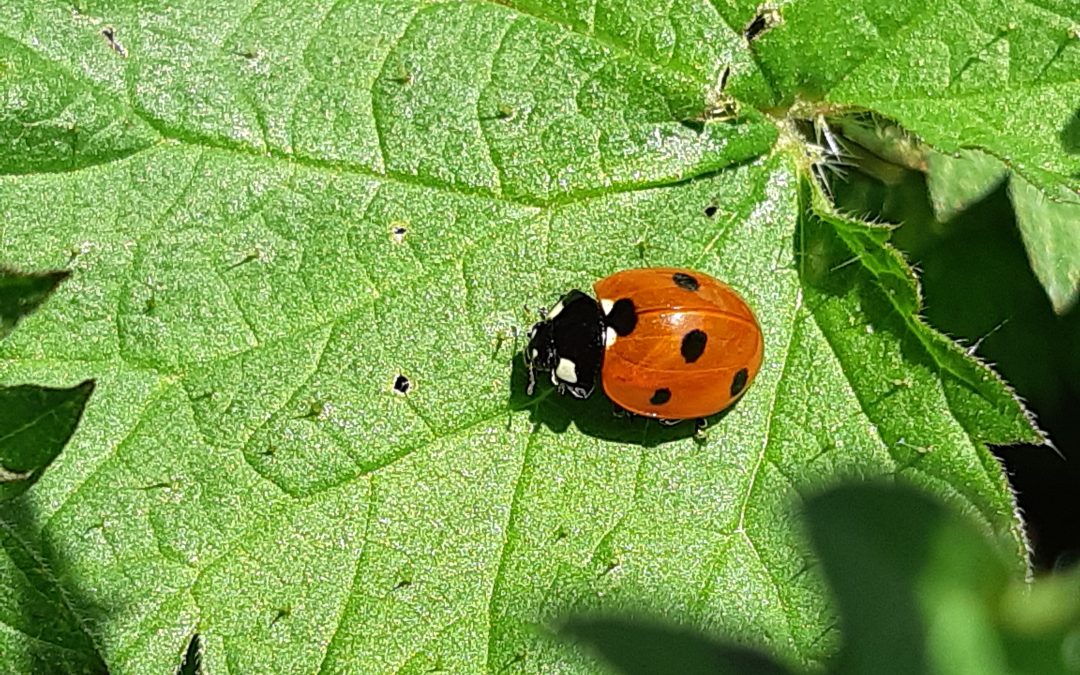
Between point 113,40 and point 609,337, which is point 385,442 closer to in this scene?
point 609,337

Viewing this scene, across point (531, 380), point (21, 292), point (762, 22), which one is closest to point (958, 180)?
point (762, 22)

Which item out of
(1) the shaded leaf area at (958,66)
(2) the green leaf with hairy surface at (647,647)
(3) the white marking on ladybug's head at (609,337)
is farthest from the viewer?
(3) the white marking on ladybug's head at (609,337)

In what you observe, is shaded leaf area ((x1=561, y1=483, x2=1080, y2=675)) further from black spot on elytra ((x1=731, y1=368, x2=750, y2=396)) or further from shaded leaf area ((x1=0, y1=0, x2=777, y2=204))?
shaded leaf area ((x1=0, y1=0, x2=777, y2=204))

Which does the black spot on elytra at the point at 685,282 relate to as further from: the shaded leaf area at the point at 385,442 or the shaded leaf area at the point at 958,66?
the shaded leaf area at the point at 958,66

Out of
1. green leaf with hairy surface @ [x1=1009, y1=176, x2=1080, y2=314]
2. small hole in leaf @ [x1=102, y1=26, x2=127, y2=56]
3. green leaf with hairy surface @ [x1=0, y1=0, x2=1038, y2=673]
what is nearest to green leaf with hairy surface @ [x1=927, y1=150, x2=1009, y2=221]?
green leaf with hairy surface @ [x1=1009, y1=176, x2=1080, y2=314]

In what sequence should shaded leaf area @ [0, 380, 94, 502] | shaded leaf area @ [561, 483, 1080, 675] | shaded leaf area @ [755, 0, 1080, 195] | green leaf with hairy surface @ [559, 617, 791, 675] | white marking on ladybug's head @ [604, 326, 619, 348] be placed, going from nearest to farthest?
shaded leaf area @ [561, 483, 1080, 675] < green leaf with hairy surface @ [559, 617, 791, 675] < shaded leaf area @ [0, 380, 94, 502] < shaded leaf area @ [755, 0, 1080, 195] < white marking on ladybug's head @ [604, 326, 619, 348]

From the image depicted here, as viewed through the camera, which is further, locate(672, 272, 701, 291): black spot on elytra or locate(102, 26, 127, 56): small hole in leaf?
locate(672, 272, 701, 291): black spot on elytra

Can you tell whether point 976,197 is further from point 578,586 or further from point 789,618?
point 578,586

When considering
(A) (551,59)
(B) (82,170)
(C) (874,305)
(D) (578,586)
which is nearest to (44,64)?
(B) (82,170)

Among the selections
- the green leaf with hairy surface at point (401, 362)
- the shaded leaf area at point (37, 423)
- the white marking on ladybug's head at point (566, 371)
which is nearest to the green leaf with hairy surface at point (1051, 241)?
the green leaf with hairy surface at point (401, 362)
